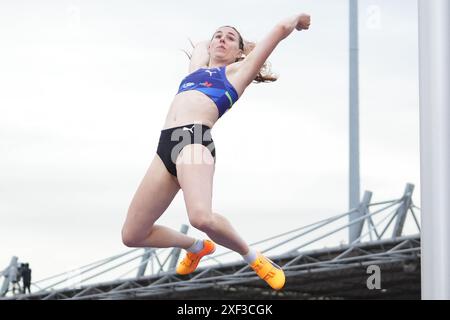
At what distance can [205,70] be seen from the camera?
7520 mm

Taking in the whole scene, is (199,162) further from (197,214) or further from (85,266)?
(85,266)

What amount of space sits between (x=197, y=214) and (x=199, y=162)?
444mm

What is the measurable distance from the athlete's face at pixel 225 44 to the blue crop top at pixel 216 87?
0.27m

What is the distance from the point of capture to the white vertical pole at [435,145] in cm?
593

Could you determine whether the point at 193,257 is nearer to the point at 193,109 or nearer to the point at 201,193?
the point at 201,193

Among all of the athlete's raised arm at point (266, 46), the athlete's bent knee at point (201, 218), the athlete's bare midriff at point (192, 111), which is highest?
the athlete's raised arm at point (266, 46)

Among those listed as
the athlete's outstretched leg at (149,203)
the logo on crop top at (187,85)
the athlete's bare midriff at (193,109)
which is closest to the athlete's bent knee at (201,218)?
the athlete's outstretched leg at (149,203)

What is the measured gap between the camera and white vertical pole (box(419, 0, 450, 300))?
593 cm

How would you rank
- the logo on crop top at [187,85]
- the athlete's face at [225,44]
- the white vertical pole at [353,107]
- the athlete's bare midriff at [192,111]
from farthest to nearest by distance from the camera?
the white vertical pole at [353,107], the athlete's face at [225,44], the logo on crop top at [187,85], the athlete's bare midriff at [192,111]

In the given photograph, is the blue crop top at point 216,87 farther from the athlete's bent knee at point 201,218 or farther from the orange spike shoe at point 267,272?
the orange spike shoe at point 267,272

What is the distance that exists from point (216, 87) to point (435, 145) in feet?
6.75

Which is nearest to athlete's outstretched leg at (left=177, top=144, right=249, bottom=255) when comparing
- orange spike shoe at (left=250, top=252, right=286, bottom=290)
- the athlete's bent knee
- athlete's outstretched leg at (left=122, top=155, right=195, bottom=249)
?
the athlete's bent knee

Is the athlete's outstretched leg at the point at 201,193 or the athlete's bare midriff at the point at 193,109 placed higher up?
the athlete's bare midriff at the point at 193,109
